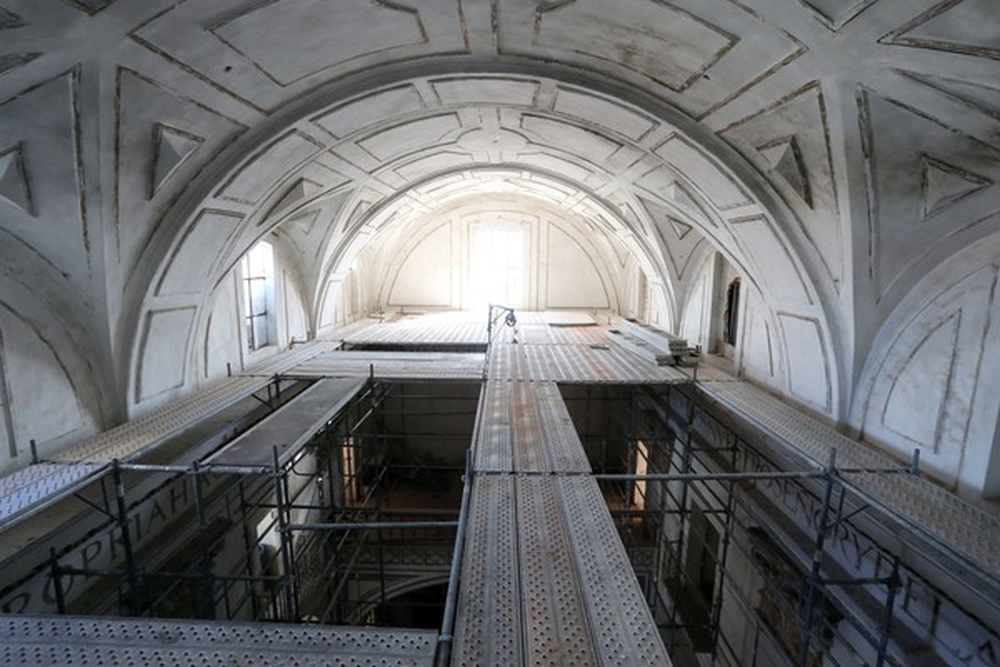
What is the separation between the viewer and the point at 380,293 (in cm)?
1689

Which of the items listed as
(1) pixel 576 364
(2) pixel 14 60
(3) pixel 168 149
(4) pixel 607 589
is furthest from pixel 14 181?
(1) pixel 576 364

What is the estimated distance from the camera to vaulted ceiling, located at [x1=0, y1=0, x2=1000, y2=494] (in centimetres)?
342

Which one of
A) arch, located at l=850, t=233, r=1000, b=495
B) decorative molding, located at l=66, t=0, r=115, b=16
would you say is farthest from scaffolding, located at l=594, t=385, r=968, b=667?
decorative molding, located at l=66, t=0, r=115, b=16

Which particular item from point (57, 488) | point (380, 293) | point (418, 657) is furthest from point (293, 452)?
point (380, 293)

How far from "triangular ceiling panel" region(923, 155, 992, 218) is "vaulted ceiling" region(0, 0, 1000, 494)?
19mm

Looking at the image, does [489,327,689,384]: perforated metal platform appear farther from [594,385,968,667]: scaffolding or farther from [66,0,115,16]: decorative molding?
[66,0,115,16]: decorative molding

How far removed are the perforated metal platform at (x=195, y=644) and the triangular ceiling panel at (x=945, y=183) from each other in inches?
200

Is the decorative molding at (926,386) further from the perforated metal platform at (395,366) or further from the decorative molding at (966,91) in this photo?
the perforated metal platform at (395,366)

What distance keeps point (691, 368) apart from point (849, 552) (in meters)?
3.69

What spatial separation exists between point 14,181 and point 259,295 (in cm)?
576

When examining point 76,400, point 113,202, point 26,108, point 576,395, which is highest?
point 26,108

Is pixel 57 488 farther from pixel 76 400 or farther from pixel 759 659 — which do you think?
pixel 759 659

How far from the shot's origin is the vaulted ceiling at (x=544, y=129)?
3422mm

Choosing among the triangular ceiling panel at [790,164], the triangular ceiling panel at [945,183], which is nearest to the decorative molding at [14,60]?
the triangular ceiling panel at [790,164]
